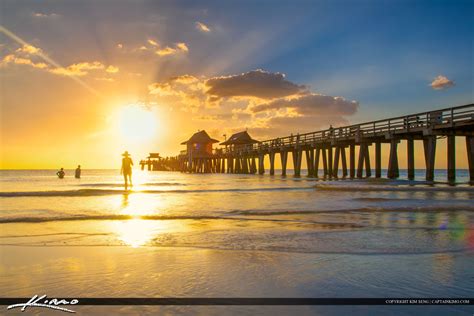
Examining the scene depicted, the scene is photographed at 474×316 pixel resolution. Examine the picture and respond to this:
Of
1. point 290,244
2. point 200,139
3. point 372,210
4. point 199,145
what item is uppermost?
point 200,139

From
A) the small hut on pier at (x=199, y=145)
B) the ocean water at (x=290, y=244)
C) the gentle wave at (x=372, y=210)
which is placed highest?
the small hut on pier at (x=199, y=145)

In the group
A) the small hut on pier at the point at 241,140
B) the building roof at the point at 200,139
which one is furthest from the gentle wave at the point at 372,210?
the building roof at the point at 200,139

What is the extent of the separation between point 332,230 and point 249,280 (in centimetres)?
302

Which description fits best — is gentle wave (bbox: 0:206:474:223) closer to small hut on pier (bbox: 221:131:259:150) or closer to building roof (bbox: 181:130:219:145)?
small hut on pier (bbox: 221:131:259:150)

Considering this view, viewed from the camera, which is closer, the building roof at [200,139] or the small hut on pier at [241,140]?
the small hut on pier at [241,140]

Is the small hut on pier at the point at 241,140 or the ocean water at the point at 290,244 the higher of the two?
the small hut on pier at the point at 241,140

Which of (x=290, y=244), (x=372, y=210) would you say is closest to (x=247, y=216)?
(x=372, y=210)

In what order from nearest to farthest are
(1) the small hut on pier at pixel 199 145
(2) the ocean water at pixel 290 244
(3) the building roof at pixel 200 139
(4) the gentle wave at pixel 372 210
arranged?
(2) the ocean water at pixel 290 244 → (4) the gentle wave at pixel 372 210 → (1) the small hut on pier at pixel 199 145 → (3) the building roof at pixel 200 139

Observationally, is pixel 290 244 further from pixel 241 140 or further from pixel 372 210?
pixel 241 140

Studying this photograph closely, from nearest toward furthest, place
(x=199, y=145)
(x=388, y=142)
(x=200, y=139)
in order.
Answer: (x=388, y=142) → (x=199, y=145) → (x=200, y=139)

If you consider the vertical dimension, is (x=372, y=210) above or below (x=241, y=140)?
below

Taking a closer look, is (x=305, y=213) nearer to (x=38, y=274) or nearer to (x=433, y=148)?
(x=38, y=274)

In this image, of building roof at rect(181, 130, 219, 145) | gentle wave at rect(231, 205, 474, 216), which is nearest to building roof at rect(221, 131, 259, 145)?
building roof at rect(181, 130, 219, 145)

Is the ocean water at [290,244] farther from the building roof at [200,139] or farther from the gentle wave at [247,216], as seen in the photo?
the building roof at [200,139]
